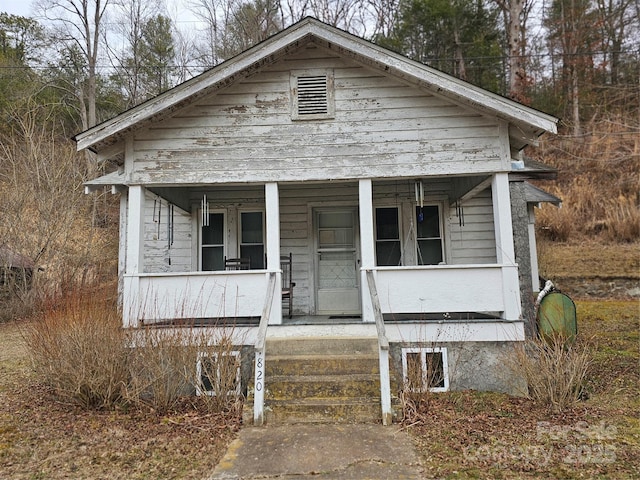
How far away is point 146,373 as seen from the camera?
548cm

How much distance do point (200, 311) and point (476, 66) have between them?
19.3 meters

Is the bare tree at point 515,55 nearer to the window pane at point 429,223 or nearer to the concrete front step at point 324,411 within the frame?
the window pane at point 429,223

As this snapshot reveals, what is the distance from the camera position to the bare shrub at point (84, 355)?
17.8 feet

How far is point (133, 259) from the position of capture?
257 inches

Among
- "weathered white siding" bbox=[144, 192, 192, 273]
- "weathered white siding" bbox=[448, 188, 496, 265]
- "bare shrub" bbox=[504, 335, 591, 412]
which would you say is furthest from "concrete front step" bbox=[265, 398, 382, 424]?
"weathered white siding" bbox=[144, 192, 192, 273]

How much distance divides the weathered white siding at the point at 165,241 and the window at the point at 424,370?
4.84 meters

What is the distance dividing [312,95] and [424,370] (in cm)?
425

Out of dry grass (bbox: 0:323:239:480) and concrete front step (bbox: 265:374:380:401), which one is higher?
concrete front step (bbox: 265:374:380:401)

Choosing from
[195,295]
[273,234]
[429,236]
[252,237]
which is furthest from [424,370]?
[252,237]

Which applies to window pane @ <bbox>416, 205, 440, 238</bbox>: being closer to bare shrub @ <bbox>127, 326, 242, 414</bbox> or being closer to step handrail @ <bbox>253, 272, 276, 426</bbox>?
step handrail @ <bbox>253, 272, 276, 426</bbox>

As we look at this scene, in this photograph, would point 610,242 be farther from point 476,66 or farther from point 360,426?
point 360,426

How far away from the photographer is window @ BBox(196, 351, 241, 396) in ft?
17.6

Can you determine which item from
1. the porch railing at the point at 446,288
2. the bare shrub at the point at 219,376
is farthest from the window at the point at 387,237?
the bare shrub at the point at 219,376

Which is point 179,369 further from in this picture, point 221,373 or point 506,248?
point 506,248
